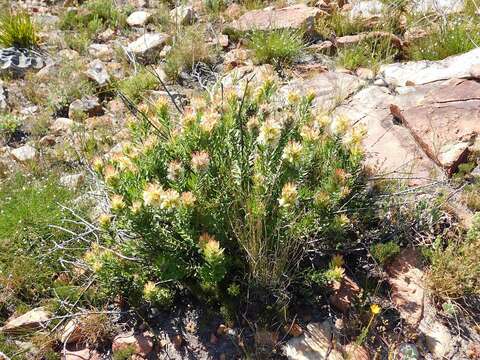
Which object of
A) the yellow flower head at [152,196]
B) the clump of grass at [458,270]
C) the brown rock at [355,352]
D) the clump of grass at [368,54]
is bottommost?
the brown rock at [355,352]

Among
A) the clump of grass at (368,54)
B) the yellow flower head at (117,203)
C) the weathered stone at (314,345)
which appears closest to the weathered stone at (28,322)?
the yellow flower head at (117,203)

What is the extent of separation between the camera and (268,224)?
3066mm

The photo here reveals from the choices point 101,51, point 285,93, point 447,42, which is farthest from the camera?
point 101,51

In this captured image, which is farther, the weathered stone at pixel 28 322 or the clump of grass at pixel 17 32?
the clump of grass at pixel 17 32

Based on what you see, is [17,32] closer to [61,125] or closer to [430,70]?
[61,125]

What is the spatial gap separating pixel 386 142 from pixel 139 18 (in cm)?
490

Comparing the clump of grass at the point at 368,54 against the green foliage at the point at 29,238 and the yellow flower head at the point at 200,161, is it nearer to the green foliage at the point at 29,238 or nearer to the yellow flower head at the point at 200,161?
the yellow flower head at the point at 200,161

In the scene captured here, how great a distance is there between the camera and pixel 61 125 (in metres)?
5.50

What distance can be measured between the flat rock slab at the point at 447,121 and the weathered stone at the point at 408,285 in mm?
1042

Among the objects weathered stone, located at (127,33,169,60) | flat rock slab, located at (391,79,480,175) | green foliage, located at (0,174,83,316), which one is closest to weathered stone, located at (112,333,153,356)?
green foliage, located at (0,174,83,316)

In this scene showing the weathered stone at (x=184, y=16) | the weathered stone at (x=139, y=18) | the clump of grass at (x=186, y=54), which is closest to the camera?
the clump of grass at (x=186, y=54)

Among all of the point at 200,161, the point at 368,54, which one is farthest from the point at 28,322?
the point at 368,54

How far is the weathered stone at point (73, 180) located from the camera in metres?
4.59

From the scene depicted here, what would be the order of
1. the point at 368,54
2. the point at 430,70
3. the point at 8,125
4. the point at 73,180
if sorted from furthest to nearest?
the point at 368,54, the point at 8,125, the point at 430,70, the point at 73,180
